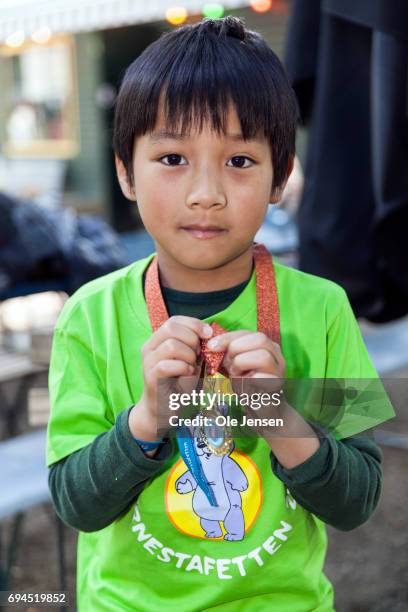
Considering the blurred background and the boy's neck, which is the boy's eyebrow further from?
the blurred background

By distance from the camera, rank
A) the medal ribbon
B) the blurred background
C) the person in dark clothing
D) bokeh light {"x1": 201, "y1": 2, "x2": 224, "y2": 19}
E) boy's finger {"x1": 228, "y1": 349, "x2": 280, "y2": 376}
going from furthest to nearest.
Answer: the person in dark clothing → the blurred background → bokeh light {"x1": 201, "y1": 2, "x2": 224, "y2": 19} → the medal ribbon → boy's finger {"x1": 228, "y1": 349, "x2": 280, "y2": 376}

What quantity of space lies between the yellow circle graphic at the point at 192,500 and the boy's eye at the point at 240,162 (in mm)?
422

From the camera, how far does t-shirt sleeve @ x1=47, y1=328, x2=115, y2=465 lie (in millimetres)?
1308

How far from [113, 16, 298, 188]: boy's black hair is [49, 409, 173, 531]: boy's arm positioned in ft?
1.44

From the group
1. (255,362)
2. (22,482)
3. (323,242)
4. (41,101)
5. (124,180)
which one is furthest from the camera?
(41,101)

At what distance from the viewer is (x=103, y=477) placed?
4.06ft

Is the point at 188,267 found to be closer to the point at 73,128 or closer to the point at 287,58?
the point at 287,58

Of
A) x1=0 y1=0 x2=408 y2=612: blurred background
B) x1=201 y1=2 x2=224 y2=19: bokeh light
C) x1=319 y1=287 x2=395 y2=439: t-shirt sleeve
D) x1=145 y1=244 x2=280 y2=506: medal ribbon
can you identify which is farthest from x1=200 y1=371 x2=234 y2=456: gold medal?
x1=0 y1=0 x2=408 y2=612: blurred background

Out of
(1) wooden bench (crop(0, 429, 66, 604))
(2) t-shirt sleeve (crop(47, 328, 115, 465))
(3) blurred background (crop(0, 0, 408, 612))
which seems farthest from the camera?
(3) blurred background (crop(0, 0, 408, 612))

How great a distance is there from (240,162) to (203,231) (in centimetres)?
12

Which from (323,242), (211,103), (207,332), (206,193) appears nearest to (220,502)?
(207,332)

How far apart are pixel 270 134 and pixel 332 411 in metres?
0.42

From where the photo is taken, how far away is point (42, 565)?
142 inches

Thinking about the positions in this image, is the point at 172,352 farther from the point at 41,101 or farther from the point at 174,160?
the point at 41,101
